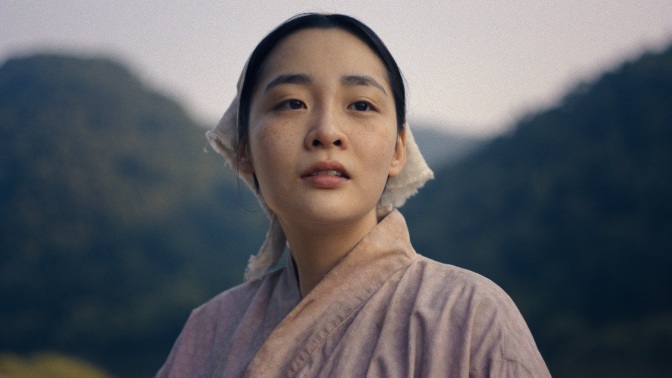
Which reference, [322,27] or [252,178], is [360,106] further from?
[252,178]

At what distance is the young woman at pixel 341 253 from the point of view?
4.14ft

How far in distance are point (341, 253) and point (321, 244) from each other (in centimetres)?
6

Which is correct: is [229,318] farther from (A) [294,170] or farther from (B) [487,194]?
(B) [487,194]

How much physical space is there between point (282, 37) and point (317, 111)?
0.88 ft

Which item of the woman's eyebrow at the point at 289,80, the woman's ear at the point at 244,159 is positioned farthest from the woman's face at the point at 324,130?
the woman's ear at the point at 244,159

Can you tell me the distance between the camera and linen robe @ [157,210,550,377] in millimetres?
1224

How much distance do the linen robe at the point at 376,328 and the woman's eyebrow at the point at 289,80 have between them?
0.41 metres

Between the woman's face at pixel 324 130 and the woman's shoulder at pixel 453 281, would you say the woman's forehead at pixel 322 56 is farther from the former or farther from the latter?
the woman's shoulder at pixel 453 281

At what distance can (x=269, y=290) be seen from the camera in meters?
1.79

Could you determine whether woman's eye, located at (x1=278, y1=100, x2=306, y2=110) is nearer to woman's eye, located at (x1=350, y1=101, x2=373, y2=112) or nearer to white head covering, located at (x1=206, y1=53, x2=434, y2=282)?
woman's eye, located at (x1=350, y1=101, x2=373, y2=112)

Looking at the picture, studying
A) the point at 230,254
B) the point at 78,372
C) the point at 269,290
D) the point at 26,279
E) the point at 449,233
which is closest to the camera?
the point at 269,290

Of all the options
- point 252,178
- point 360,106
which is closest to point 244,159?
point 252,178

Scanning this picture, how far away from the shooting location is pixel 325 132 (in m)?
1.43

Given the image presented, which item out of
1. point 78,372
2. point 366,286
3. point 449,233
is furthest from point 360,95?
point 449,233
